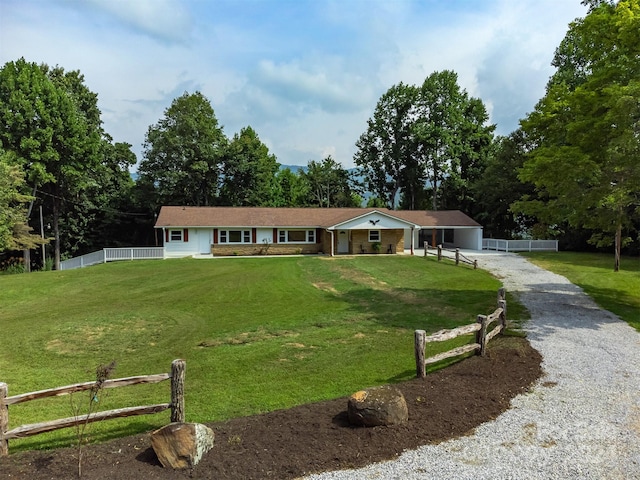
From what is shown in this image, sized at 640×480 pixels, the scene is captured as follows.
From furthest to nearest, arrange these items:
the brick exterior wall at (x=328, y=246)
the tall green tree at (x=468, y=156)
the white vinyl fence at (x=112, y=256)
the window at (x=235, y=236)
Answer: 1. the tall green tree at (x=468, y=156)
2. the window at (x=235, y=236)
3. the brick exterior wall at (x=328, y=246)
4. the white vinyl fence at (x=112, y=256)

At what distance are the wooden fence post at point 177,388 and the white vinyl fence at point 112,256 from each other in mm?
26787

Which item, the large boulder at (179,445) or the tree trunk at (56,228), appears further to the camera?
the tree trunk at (56,228)

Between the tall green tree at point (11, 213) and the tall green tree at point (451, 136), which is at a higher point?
the tall green tree at point (451, 136)

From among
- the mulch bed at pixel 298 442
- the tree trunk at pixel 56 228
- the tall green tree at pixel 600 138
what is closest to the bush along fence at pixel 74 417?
the mulch bed at pixel 298 442

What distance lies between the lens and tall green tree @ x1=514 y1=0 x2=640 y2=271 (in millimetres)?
11492

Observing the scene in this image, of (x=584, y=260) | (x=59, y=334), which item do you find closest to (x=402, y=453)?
(x=59, y=334)

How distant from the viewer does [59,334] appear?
11898 mm

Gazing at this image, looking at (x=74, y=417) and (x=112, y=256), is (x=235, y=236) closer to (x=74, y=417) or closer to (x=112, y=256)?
(x=112, y=256)

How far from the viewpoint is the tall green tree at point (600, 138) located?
452 inches

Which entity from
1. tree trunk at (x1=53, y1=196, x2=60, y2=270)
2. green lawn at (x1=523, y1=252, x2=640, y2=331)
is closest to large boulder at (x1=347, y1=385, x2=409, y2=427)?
green lawn at (x1=523, y1=252, x2=640, y2=331)

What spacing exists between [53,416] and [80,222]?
127 feet

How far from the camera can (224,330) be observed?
478 inches

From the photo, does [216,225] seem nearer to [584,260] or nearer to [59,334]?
[59,334]

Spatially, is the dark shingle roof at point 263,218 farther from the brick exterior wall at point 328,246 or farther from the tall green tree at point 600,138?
the tall green tree at point 600,138
